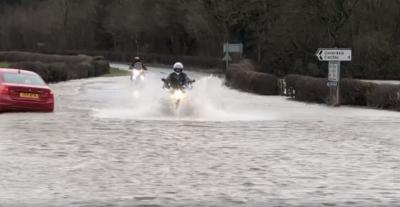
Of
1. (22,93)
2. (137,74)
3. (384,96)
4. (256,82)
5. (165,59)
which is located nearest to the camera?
(22,93)

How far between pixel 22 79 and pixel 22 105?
1009 millimetres

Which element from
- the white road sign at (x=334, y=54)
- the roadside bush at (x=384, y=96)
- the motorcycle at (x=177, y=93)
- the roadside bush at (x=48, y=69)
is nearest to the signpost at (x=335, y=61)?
the white road sign at (x=334, y=54)

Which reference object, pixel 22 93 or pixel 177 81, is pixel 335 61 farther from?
pixel 22 93

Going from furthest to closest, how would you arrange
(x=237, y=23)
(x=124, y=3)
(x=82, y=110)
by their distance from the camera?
(x=124, y=3), (x=237, y=23), (x=82, y=110)

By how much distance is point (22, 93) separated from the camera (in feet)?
72.3

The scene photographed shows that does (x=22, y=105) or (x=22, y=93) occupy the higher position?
(x=22, y=93)

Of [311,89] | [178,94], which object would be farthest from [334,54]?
[178,94]

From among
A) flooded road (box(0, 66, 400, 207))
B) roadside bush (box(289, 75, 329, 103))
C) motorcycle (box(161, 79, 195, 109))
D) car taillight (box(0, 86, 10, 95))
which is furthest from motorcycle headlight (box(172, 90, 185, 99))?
roadside bush (box(289, 75, 329, 103))

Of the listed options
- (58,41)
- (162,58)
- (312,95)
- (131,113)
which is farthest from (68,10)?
(131,113)

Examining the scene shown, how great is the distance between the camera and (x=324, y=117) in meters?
24.2

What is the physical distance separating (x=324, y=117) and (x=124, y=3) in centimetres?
8199

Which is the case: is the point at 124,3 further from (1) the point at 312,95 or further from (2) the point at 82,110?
(2) the point at 82,110

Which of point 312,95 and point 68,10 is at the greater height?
point 68,10

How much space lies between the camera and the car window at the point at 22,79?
22398 mm
